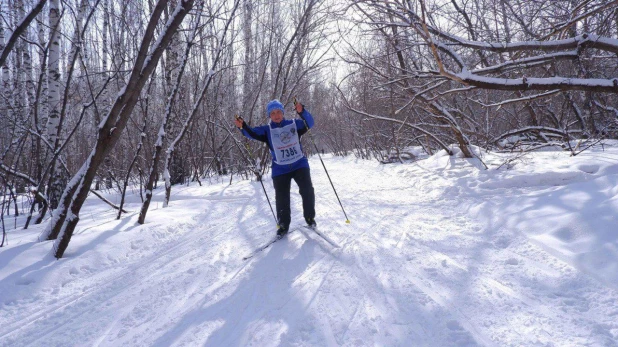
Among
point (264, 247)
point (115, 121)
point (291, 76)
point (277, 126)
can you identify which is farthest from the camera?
point (291, 76)

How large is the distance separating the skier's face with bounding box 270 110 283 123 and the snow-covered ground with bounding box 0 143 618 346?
4.95 feet

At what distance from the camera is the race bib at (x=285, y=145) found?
13.3 ft

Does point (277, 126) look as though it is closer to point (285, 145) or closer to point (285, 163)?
point (285, 145)

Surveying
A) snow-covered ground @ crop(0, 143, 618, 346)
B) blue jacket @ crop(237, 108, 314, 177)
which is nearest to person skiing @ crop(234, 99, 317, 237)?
blue jacket @ crop(237, 108, 314, 177)

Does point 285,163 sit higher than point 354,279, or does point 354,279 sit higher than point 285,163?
point 285,163

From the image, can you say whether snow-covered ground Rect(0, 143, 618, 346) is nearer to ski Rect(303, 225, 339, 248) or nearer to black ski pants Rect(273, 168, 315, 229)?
ski Rect(303, 225, 339, 248)

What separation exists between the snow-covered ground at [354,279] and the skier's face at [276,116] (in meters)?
1.51

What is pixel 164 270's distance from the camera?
121 inches

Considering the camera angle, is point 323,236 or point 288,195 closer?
point 323,236

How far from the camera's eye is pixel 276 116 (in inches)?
163

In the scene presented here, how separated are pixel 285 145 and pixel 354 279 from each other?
6.87ft

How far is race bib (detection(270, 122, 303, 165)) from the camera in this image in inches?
160

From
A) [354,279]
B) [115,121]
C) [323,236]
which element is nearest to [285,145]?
[323,236]

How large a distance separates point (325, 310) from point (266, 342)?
1.52 ft
